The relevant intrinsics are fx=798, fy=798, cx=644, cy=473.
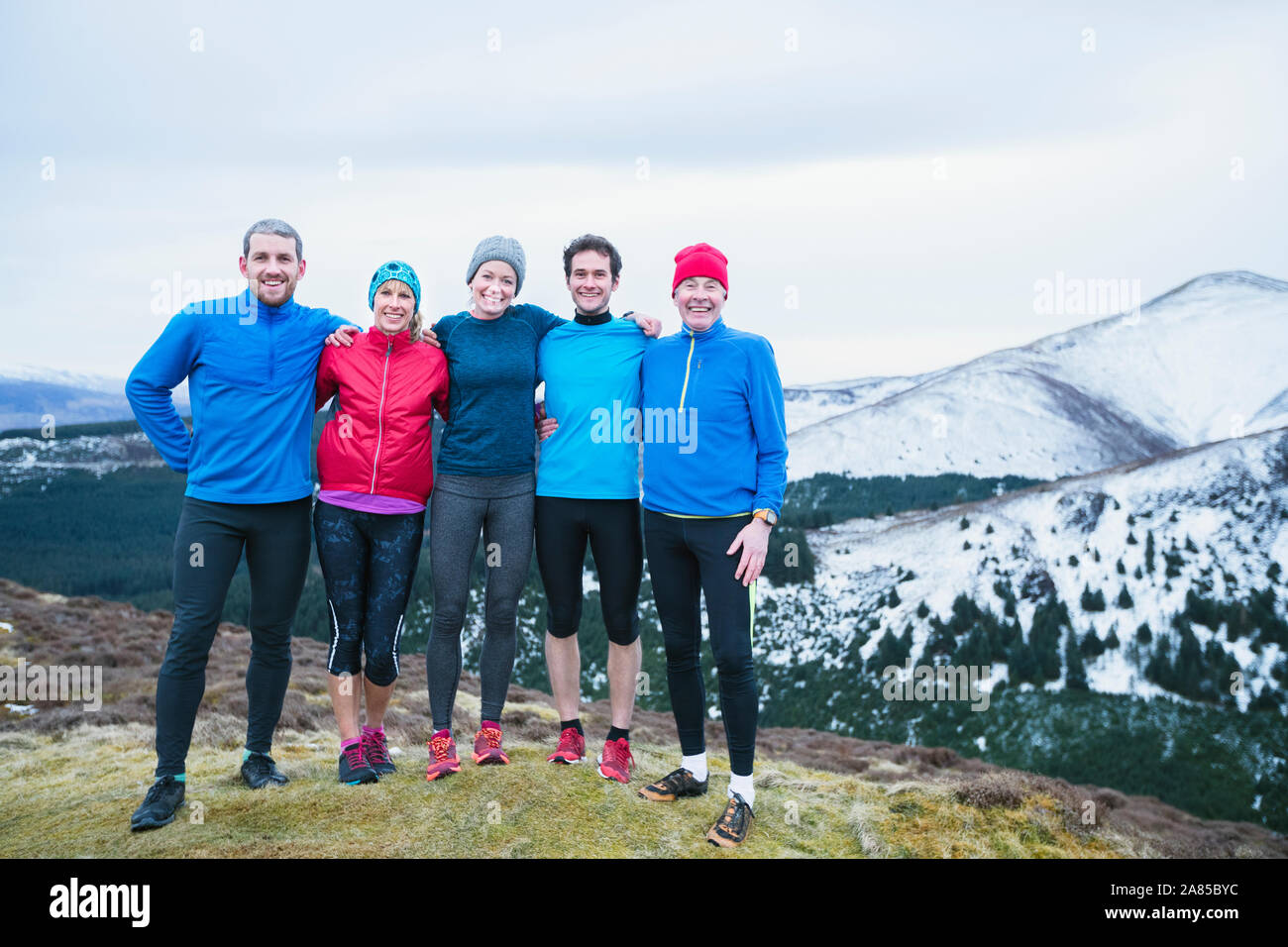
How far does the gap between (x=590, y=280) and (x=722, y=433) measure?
156 centimetres

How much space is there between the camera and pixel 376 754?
608cm

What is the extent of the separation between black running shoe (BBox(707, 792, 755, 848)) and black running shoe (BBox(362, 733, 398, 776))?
8.18ft

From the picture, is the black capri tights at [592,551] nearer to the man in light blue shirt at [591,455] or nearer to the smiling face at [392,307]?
the man in light blue shirt at [591,455]

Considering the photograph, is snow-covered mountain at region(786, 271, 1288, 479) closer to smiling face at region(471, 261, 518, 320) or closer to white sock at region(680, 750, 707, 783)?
white sock at region(680, 750, 707, 783)

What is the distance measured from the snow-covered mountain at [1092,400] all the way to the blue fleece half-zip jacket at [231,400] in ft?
394

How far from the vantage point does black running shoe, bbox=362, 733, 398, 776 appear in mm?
6016

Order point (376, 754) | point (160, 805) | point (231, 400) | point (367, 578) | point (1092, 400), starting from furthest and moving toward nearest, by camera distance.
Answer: point (1092, 400)
point (376, 754)
point (367, 578)
point (231, 400)
point (160, 805)

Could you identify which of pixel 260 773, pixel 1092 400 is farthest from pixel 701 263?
pixel 1092 400

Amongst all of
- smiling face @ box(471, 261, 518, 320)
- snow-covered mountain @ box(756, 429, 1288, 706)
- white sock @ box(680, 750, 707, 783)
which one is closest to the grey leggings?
smiling face @ box(471, 261, 518, 320)

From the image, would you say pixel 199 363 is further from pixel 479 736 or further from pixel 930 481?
pixel 930 481

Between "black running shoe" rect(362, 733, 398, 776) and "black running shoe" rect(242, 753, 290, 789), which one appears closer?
"black running shoe" rect(242, 753, 290, 789)

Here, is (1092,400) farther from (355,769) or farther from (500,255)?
(355,769)

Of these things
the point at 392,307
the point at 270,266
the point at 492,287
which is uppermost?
the point at 270,266

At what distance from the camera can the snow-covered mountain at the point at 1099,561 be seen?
1378 inches
